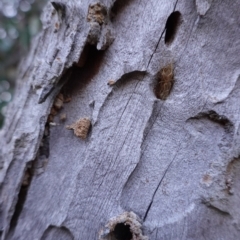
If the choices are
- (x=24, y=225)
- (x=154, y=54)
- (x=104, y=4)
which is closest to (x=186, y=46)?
(x=154, y=54)

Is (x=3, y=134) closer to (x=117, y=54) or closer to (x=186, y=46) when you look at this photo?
(x=117, y=54)

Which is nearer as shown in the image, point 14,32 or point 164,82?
point 164,82

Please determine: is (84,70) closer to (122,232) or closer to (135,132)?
(135,132)

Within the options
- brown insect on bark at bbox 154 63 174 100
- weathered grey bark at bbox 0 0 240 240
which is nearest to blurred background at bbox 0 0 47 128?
weathered grey bark at bbox 0 0 240 240

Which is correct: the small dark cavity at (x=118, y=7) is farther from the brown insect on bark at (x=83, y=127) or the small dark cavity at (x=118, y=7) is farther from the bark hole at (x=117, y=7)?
the brown insect on bark at (x=83, y=127)

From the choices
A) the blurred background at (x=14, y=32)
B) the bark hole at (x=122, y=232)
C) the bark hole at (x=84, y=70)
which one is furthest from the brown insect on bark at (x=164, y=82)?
the blurred background at (x=14, y=32)

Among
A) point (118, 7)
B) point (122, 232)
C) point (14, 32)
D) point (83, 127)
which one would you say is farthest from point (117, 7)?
point (14, 32)

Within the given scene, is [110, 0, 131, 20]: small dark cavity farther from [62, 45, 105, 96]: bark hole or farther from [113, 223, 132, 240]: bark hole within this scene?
[113, 223, 132, 240]: bark hole

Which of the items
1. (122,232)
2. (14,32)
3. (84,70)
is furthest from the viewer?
(14,32)
